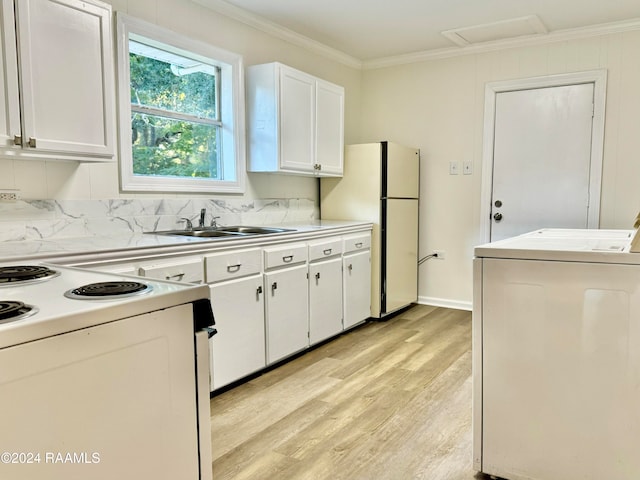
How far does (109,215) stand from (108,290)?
69.5 inches

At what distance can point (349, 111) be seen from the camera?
4.83 metres

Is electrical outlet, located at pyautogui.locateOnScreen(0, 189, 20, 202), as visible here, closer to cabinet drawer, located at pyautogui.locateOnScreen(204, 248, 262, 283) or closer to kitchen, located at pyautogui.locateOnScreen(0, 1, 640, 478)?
kitchen, located at pyautogui.locateOnScreen(0, 1, 640, 478)

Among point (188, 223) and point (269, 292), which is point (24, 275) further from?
point (188, 223)

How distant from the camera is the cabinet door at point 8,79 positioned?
193cm

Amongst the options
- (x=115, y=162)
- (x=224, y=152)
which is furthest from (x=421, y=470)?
(x=224, y=152)

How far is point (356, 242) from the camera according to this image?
151 inches

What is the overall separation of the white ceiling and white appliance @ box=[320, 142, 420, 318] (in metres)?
0.93

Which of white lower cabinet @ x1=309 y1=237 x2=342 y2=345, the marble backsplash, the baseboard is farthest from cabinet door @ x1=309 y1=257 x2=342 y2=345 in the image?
the baseboard

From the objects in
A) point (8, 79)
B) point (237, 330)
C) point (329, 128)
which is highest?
point (329, 128)

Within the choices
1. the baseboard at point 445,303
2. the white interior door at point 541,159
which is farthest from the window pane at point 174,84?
the baseboard at point 445,303

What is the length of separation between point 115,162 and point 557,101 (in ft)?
11.4

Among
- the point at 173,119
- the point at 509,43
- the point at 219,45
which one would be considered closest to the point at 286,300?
the point at 173,119

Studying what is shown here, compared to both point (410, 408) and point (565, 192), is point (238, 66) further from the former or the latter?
point (565, 192)

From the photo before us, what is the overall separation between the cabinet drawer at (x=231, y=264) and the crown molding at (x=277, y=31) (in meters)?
1.74
